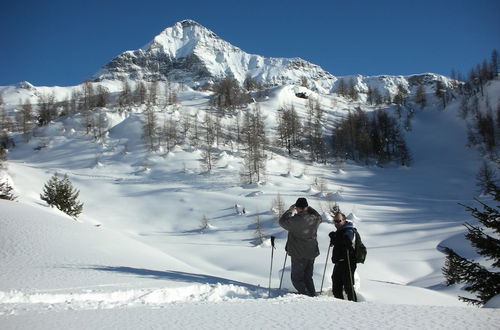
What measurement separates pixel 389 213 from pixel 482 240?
31.7 meters

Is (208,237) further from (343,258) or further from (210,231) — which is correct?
(343,258)

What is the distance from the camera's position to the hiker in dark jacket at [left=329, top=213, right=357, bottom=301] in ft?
21.3

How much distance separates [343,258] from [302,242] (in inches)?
35.7

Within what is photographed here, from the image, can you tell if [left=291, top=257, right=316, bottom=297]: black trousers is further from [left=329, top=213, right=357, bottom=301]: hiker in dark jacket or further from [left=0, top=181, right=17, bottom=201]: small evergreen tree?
[left=0, top=181, right=17, bottom=201]: small evergreen tree

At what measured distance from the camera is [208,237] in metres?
30.5

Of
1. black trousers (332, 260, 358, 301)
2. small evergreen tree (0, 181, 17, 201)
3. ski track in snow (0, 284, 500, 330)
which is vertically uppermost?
small evergreen tree (0, 181, 17, 201)

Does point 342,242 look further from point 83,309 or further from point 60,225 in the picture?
point 60,225

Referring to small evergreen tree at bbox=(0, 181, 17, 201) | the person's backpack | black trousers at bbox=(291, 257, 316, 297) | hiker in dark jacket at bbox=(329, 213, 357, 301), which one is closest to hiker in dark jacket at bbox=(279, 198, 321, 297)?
black trousers at bbox=(291, 257, 316, 297)

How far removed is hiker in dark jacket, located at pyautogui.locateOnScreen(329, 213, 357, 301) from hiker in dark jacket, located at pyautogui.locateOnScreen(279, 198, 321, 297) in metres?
0.45

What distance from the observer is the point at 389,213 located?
35.6 meters

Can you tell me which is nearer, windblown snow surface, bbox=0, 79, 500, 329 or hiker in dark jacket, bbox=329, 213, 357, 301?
windblown snow surface, bbox=0, 79, 500, 329

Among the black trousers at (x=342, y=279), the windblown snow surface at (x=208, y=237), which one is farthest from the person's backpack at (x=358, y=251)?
the windblown snow surface at (x=208, y=237)

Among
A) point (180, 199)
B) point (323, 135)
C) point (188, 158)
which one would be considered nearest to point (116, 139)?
point (188, 158)

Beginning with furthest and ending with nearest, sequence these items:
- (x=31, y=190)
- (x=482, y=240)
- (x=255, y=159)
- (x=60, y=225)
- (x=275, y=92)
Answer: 1. (x=275, y=92)
2. (x=255, y=159)
3. (x=31, y=190)
4. (x=60, y=225)
5. (x=482, y=240)
